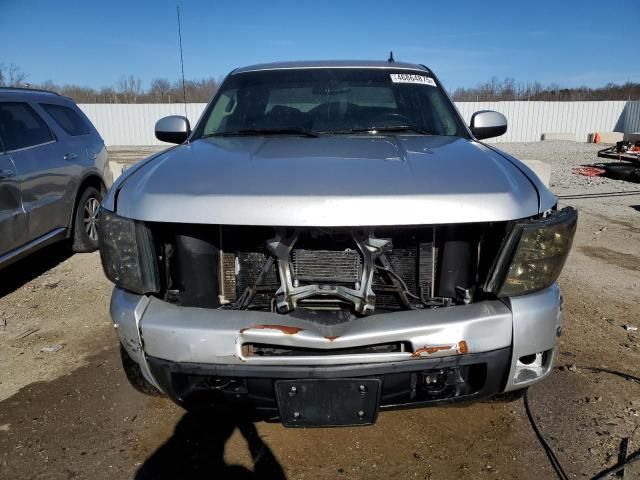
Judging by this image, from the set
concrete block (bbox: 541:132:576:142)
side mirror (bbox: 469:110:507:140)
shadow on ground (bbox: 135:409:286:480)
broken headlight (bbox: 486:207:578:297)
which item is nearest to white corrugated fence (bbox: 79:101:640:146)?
concrete block (bbox: 541:132:576:142)

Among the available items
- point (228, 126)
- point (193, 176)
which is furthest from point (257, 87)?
point (193, 176)

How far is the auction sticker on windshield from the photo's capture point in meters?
3.28

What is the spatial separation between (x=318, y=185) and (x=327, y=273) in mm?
407

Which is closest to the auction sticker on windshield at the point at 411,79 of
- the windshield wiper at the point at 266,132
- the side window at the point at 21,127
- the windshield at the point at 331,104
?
the windshield at the point at 331,104

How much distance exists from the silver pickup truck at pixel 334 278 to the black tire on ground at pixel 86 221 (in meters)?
3.53

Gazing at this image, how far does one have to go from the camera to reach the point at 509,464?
7.43ft

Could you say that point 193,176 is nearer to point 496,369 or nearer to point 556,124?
point 496,369

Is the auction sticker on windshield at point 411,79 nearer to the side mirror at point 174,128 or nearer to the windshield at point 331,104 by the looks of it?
the windshield at point 331,104

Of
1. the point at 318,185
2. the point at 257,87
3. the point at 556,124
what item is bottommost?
the point at 556,124

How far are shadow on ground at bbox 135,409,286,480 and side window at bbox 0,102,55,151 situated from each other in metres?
3.26

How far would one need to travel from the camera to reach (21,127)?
182 inches

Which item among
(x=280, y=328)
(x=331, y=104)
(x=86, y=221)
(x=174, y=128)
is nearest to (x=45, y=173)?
(x=86, y=221)

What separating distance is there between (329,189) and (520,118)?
30.1 metres

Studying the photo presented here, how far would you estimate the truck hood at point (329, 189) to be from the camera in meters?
1.75
